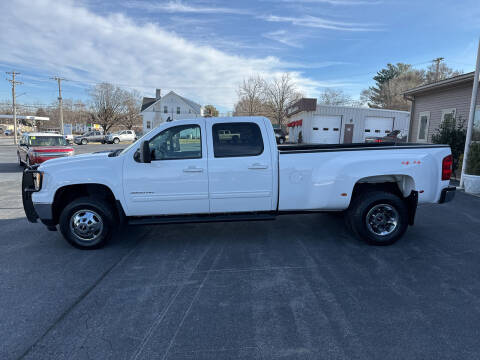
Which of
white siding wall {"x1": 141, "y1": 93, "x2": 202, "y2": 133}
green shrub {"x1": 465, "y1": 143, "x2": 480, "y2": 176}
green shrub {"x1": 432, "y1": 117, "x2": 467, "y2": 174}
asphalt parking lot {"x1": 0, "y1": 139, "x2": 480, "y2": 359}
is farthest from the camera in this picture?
white siding wall {"x1": 141, "y1": 93, "x2": 202, "y2": 133}

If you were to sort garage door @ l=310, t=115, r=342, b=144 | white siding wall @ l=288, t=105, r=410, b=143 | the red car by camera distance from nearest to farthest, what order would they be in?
1. the red car
2. white siding wall @ l=288, t=105, r=410, b=143
3. garage door @ l=310, t=115, r=342, b=144

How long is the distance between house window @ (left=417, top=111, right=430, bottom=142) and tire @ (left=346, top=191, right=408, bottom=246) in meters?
13.0

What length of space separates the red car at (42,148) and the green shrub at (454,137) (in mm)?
15597

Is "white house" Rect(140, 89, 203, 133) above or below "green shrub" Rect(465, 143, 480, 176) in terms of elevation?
above

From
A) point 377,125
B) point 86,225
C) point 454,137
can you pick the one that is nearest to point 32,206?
point 86,225

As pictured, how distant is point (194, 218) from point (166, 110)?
57350 millimetres

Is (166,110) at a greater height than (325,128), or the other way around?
(166,110)

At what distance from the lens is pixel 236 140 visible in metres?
4.68

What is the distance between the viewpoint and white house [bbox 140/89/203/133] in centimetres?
5769

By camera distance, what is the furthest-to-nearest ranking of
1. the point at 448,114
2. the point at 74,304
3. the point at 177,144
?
1. the point at 448,114
2. the point at 177,144
3. the point at 74,304

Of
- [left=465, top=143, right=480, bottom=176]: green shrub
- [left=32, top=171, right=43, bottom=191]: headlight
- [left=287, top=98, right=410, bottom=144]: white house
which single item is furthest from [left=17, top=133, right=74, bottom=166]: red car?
[left=287, top=98, right=410, bottom=144]: white house

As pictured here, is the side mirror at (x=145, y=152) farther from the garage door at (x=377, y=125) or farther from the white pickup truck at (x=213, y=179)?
the garage door at (x=377, y=125)

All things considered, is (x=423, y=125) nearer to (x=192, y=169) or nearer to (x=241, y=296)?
(x=192, y=169)

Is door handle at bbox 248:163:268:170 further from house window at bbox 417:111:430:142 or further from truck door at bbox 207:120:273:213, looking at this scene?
house window at bbox 417:111:430:142
